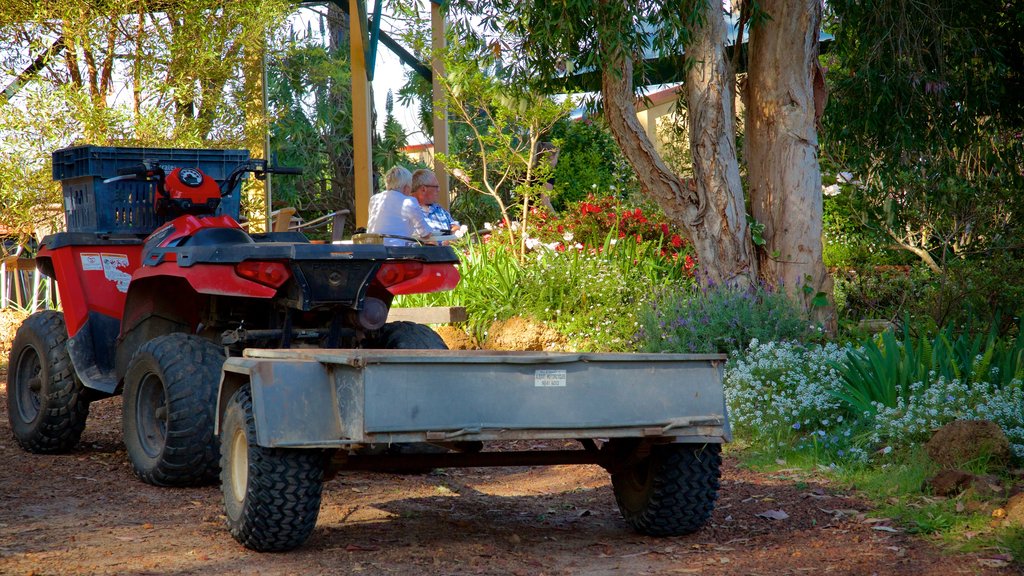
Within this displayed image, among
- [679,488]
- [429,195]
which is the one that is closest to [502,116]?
[429,195]

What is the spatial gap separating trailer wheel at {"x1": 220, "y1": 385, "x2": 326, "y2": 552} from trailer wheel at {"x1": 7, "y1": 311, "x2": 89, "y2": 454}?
246 centimetres

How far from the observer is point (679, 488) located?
3.94 meters

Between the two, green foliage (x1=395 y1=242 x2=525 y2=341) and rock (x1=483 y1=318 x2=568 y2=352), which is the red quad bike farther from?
green foliage (x1=395 y1=242 x2=525 y2=341)

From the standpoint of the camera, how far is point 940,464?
462cm

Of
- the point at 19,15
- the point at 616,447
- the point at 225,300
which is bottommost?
the point at 616,447

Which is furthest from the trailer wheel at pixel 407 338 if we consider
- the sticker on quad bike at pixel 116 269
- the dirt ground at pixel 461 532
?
the sticker on quad bike at pixel 116 269

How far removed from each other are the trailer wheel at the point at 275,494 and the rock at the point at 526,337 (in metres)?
4.90

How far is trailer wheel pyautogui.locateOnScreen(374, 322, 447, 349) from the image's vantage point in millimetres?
5148

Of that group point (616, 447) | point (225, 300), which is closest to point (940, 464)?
point (616, 447)

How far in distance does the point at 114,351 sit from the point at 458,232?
4.25 metres

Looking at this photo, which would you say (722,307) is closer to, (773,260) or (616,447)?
(773,260)

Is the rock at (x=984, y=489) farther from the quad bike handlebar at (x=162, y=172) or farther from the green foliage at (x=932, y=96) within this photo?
the green foliage at (x=932, y=96)

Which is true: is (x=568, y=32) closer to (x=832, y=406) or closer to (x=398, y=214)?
(x=398, y=214)

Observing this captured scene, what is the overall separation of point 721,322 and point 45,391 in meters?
4.08
